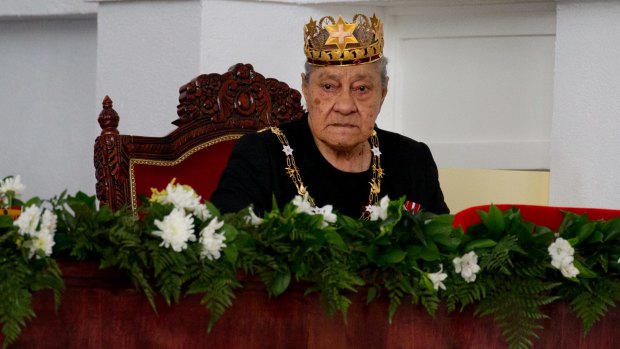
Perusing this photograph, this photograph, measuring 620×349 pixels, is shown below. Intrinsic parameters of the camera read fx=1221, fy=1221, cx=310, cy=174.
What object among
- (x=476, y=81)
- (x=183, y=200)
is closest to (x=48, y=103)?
(x=476, y=81)

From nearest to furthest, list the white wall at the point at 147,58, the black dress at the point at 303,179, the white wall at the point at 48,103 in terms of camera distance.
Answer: the black dress at the point at 303,179 < the white wall at the point at 147,58 < the white wall at the point at 48,103

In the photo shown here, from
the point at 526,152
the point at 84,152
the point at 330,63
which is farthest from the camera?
the point at 84,152

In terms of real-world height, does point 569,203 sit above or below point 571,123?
below

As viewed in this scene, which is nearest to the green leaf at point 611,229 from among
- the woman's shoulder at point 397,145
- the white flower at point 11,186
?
the white flower at point 11,186

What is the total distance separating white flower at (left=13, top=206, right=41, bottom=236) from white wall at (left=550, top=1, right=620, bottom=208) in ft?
7.47

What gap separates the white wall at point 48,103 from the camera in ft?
16.1

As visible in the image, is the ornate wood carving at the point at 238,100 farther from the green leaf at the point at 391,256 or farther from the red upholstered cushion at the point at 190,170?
the green leaf at the point at 391,256

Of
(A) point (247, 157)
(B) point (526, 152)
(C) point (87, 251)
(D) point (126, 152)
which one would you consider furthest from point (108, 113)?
(B) point (526, 152)

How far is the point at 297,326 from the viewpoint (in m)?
1.96

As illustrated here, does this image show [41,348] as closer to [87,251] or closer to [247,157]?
[87,251]

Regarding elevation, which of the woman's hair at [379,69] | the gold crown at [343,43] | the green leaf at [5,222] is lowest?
the green leaf at [5,222]

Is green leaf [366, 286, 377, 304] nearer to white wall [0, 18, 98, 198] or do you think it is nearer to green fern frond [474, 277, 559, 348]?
green fern frond [474, 277, 559, 348]

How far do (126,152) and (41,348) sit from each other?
1381 mm

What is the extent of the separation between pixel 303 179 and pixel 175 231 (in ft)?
4.25
